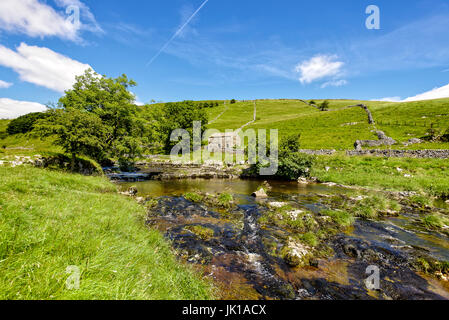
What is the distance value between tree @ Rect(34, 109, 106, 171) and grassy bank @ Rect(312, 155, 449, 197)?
29089 mm

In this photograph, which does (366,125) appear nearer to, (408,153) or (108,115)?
(408,153)

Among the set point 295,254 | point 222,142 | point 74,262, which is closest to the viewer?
point 74,262

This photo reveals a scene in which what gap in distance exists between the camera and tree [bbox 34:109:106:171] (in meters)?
17.1

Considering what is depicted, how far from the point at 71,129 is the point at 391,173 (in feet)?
129

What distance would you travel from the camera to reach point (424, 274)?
7.08 meters

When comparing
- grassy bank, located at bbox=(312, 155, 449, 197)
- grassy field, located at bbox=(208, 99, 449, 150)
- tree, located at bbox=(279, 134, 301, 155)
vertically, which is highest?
grassy field, located at bbox=(208, 99, 449, 150)

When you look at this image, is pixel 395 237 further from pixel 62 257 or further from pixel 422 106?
pixel 422 106

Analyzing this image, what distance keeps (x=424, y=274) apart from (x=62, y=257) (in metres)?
11.6

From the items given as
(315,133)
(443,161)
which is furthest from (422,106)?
(443,161)

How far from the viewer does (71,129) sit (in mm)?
17859

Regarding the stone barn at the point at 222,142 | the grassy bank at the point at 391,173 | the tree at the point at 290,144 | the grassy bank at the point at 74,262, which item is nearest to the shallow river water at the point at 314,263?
the grassy bank at the point at 74,262

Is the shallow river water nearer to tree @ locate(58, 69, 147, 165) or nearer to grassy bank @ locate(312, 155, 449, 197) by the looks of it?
grassy bank @ locate(312, 155, 449, 197)

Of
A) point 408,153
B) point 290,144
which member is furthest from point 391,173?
point 290,144

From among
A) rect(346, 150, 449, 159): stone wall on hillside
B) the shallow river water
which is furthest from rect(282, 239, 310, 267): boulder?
rect(346, 150, 449, 159): stone wall on hillside
